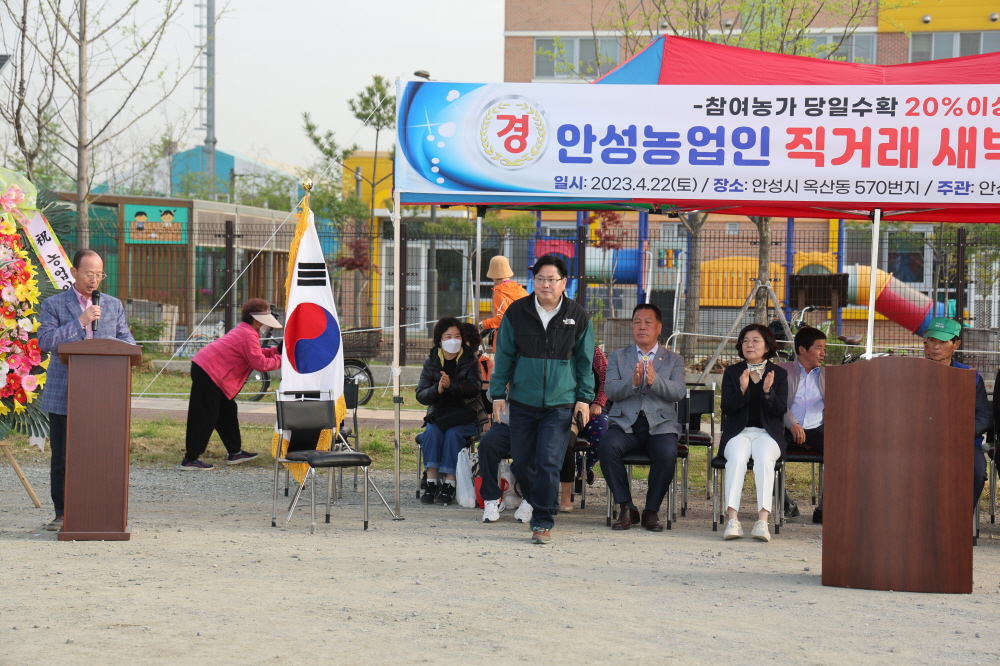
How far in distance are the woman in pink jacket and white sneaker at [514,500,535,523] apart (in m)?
2.92

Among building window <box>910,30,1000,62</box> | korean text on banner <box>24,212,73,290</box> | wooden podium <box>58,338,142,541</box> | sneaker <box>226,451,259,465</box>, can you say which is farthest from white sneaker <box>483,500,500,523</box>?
building window <box>910,30,1000,62</box>

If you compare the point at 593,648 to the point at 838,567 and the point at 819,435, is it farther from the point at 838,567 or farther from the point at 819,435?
the point at 819,435

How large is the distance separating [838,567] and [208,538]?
365cm

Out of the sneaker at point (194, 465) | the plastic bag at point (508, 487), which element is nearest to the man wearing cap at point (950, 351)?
the plastic bag at point (508, 487)

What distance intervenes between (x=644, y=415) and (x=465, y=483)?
4.78 feet

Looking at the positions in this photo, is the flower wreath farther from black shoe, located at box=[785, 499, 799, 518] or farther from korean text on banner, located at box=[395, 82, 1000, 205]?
black shoe, located at box=[785, 499, 799, 518]

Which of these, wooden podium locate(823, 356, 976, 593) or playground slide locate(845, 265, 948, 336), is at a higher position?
playground slide locate(845, 265, 948, 336)

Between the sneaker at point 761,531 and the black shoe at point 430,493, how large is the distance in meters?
2.44

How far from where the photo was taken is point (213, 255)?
1608 centimetres

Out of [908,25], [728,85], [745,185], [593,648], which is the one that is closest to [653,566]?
[593,648]

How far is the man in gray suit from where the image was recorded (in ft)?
23.9

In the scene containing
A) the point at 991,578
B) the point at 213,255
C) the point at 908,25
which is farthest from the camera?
the point at 908,25

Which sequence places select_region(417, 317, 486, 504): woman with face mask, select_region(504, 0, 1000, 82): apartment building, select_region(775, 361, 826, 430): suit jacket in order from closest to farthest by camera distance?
select_region(775, 361, 826, 430): suit jacket
select_region(417, 317, 486, 504): woman with face mask
select_region(504, 0, 1000, 82): apartment building

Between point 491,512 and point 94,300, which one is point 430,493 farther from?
point 94,300
